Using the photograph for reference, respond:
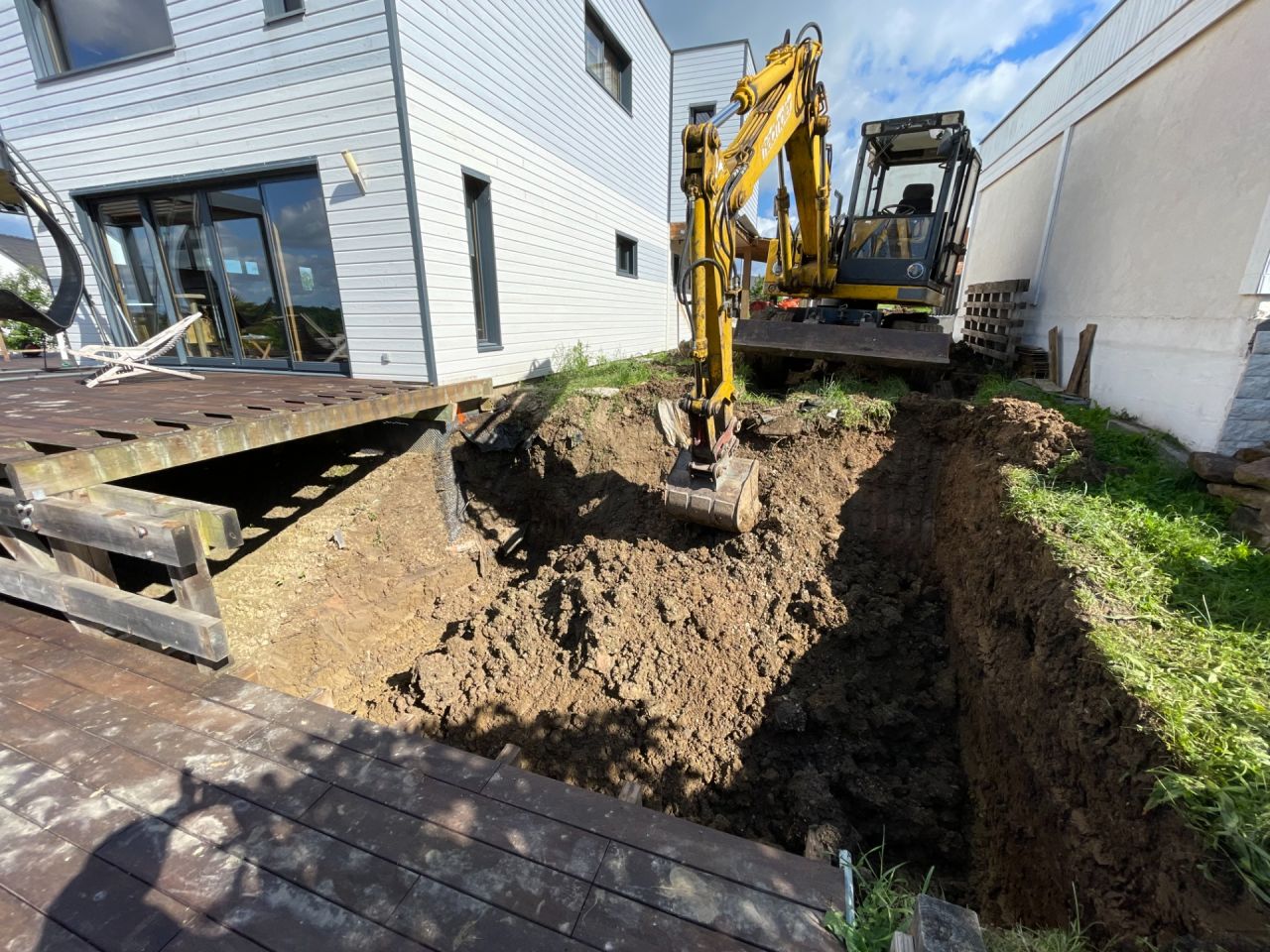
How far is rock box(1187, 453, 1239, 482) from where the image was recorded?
320 centimetres

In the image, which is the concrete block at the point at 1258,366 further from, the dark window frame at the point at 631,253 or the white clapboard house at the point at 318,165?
the dark window frame at the point at 631,253

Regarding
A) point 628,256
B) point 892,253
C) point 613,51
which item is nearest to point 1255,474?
point 892,253

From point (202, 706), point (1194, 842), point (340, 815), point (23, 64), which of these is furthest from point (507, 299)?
point (1194, 842)

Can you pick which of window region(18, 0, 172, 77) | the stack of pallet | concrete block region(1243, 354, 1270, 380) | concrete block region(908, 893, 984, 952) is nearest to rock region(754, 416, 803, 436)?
the stack of pallet

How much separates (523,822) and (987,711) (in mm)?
2570

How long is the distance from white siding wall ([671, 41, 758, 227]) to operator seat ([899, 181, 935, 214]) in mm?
7548

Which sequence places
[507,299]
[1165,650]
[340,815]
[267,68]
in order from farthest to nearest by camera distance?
[507,299]
[267,68]
[1165,650]
[340,815]

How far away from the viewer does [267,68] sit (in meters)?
5.30

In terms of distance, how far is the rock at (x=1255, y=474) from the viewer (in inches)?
113

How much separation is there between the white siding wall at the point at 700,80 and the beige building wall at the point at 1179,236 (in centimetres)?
877

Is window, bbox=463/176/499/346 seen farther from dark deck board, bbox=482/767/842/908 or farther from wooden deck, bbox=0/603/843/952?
dark deck board, bbox=482/767/842/908

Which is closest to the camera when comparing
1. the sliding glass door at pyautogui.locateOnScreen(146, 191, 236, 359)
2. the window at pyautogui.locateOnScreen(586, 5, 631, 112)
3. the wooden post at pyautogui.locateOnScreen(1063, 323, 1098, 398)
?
the wooden post at pyautogui.locateOnScreen(1063, 323, 1098, 398)

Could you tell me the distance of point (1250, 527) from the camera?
2.83m

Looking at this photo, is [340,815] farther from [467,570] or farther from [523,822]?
[467,570]
